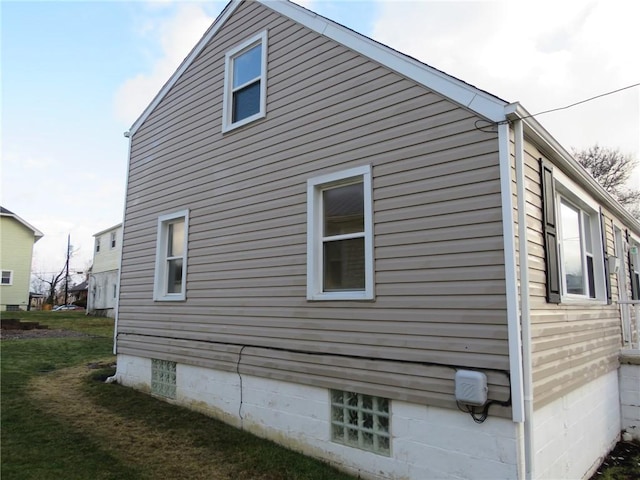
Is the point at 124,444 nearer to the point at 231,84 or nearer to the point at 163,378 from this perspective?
the point at 163,378

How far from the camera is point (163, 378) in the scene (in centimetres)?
707

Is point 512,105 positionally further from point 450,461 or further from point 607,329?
point 607,329

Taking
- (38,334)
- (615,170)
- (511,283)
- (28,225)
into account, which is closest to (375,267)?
(511,283)

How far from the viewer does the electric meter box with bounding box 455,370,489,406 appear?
3.44 meters

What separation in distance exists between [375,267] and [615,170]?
27410 mm

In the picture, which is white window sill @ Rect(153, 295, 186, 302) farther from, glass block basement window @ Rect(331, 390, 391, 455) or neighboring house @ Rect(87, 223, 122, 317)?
neighboring house @ Rect(87, 223, 122, 317)

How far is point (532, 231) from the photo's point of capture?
3.90 meters

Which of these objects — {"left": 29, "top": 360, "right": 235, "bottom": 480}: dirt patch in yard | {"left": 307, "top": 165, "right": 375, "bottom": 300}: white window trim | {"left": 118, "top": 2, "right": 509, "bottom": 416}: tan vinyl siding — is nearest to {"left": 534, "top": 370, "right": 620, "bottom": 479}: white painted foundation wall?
{"left": 118, "top": 2, "right": 509, "bottom": 416}: tan vinyl siding

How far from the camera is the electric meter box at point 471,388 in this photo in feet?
11.3

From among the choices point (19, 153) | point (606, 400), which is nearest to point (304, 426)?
point (606, 400)

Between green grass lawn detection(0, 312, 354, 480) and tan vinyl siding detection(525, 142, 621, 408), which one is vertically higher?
tan vinyl siding detection(525, 142, 621, 408)

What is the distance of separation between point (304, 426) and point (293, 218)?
2.49m

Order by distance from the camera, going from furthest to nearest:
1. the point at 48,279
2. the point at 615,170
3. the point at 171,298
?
the point at 48,279 → the point at 615,170 → the point at 171,298

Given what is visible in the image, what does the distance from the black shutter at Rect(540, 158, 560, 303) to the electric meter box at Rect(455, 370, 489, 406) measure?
1.21m
